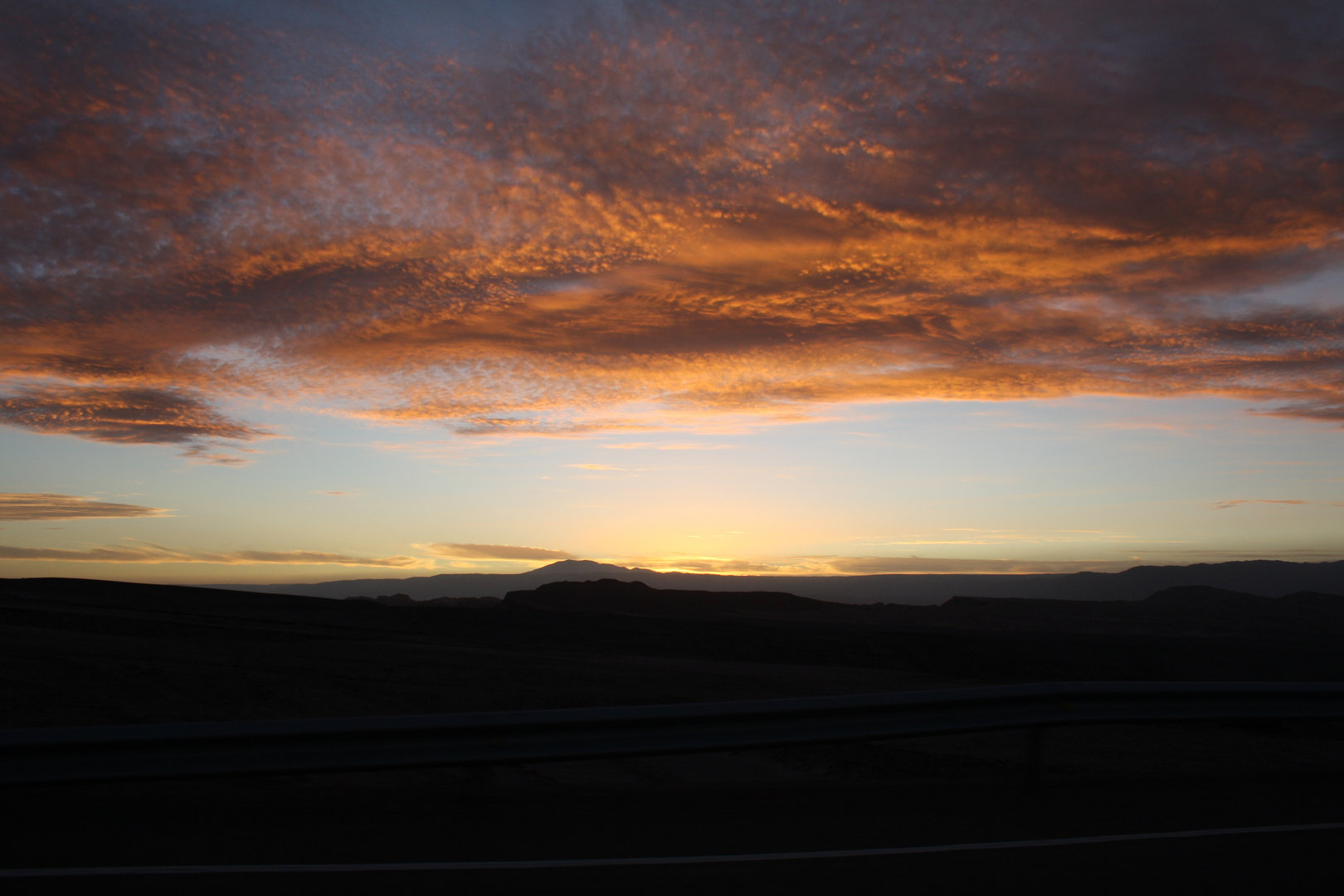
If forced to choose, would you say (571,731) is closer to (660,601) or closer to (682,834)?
(682,834)

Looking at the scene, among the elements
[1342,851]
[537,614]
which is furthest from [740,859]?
[537,614]

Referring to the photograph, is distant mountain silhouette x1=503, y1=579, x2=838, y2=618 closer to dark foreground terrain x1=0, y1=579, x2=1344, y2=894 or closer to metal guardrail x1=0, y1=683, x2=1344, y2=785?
dark foreground terrain x1=0, y1=579, x2=1344, y2=894

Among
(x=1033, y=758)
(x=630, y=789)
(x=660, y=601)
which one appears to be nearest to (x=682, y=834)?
(x=630, y=789)

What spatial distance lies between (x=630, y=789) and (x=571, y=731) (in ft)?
4.23

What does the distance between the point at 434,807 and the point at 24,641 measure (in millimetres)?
14911

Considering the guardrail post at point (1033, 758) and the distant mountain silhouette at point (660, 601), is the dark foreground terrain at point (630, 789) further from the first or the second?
the distant mountain silhouette at point (660, 601)

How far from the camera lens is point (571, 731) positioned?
6.15m

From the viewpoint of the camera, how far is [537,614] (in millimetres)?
34281

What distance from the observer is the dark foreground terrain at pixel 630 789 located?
487 cm

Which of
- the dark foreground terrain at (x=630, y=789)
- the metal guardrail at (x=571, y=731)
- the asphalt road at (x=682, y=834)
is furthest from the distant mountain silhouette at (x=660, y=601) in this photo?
the asphalt road at (x=682, y=834)

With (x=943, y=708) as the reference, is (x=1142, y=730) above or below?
below

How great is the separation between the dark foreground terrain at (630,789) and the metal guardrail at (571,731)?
0.38 metres

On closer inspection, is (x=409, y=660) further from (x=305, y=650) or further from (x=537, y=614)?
(x=537, y=614)

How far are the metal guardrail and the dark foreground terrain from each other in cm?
38
